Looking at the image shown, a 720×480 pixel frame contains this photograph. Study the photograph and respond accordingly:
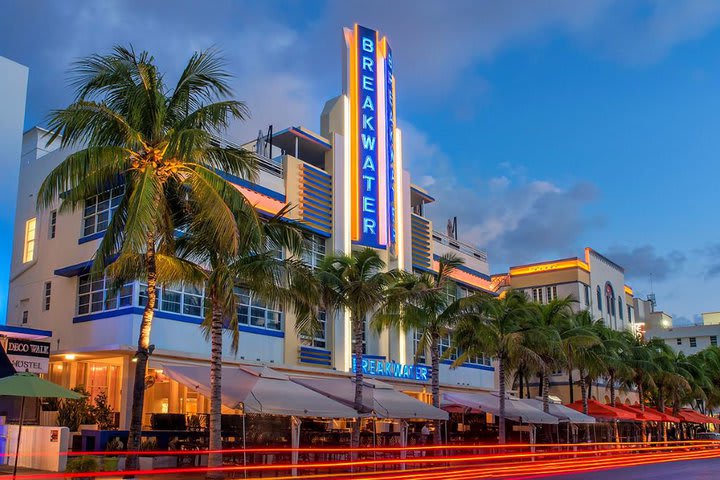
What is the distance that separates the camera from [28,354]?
25906 mm

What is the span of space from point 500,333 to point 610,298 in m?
42.2

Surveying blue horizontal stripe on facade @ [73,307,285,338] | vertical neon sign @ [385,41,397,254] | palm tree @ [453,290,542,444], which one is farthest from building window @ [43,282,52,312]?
palm tree @ [453,290,542,444]

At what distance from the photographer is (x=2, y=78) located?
83.9 feet

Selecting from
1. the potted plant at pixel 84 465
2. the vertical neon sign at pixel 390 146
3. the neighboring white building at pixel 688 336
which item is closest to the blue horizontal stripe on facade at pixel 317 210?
the vertical neon sign at pixel 390 146

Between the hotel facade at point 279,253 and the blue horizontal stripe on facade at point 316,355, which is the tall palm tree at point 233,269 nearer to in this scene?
the hotel facade at point 279,253

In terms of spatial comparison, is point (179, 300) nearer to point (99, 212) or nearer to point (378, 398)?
point (99, 212)

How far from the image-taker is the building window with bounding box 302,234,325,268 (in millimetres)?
35469

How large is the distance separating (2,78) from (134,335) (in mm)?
9602

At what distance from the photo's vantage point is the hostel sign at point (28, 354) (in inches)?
993

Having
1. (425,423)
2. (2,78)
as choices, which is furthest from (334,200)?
(2,78)

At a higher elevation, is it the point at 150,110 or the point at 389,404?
the point at 150,110

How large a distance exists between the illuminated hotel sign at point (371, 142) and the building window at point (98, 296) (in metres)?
13.5

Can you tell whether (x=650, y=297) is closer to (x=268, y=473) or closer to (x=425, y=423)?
(x=425, y=423)

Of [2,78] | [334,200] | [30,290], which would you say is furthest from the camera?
[334,200]
